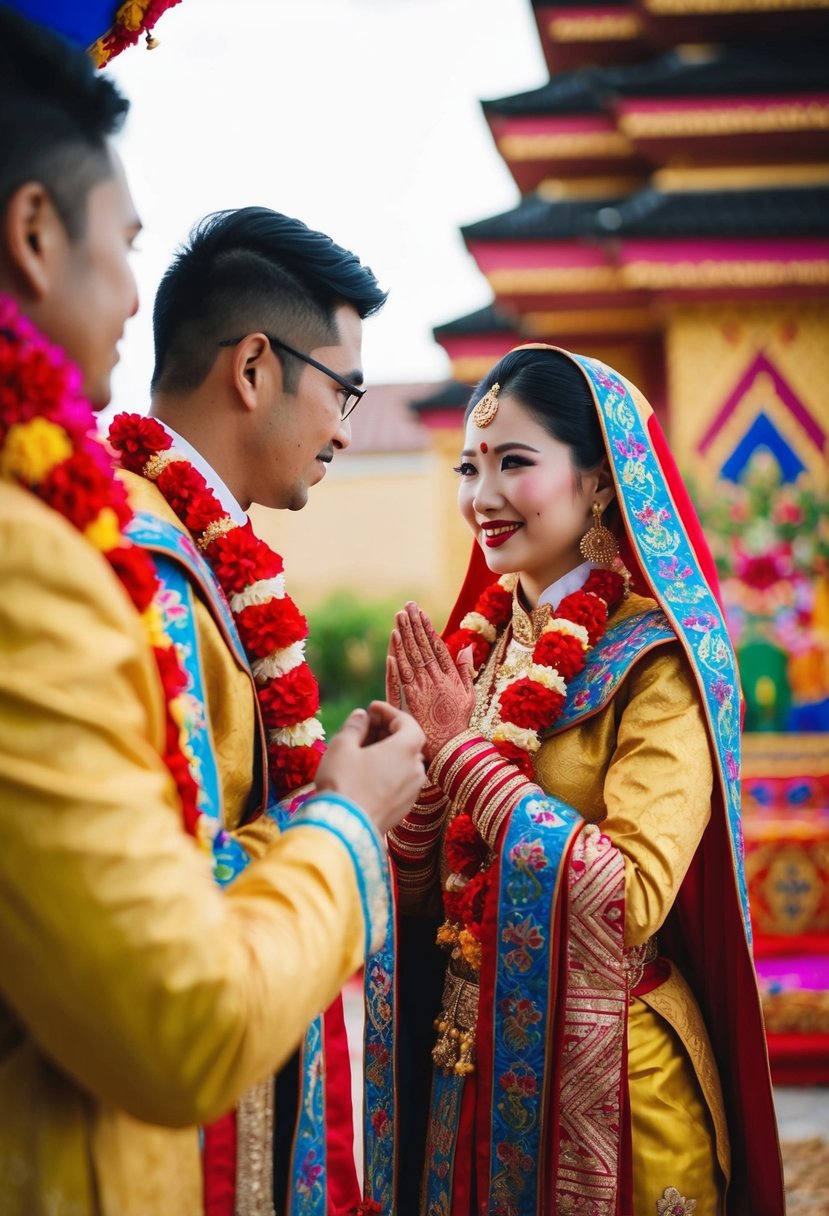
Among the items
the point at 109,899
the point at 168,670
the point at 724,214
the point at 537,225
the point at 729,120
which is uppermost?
the point at 729,120

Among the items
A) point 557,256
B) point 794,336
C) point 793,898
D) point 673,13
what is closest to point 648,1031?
point 793,898

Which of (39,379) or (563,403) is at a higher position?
(563,403)

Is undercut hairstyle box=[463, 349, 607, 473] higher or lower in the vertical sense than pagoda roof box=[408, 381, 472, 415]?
lower

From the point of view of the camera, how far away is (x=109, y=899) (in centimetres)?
101

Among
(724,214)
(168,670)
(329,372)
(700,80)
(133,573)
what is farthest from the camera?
(700,80)

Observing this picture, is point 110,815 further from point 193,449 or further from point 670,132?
point 670,132

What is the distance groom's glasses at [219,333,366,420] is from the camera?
187 centimetres

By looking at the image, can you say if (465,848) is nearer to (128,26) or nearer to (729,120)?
(128,26)

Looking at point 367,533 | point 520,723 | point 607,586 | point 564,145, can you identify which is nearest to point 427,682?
point 520,723

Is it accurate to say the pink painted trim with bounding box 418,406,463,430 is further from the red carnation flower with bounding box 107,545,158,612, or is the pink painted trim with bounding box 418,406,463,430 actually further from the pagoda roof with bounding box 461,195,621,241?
the red carnation flower with bounding box 107,545,158,612

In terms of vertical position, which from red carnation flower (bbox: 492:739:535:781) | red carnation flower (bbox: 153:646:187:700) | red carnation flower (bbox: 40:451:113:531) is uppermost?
red carnation flower (bbox: 40:451:113:531)

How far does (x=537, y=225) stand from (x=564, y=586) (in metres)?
6.60

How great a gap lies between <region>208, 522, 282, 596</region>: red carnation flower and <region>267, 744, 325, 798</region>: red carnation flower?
27 cm

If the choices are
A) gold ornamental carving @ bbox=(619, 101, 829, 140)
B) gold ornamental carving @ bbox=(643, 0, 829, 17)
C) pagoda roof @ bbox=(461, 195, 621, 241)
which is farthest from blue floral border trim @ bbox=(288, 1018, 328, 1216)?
gold ornamental carving @ bbox=(643, 0, 829, 17)
